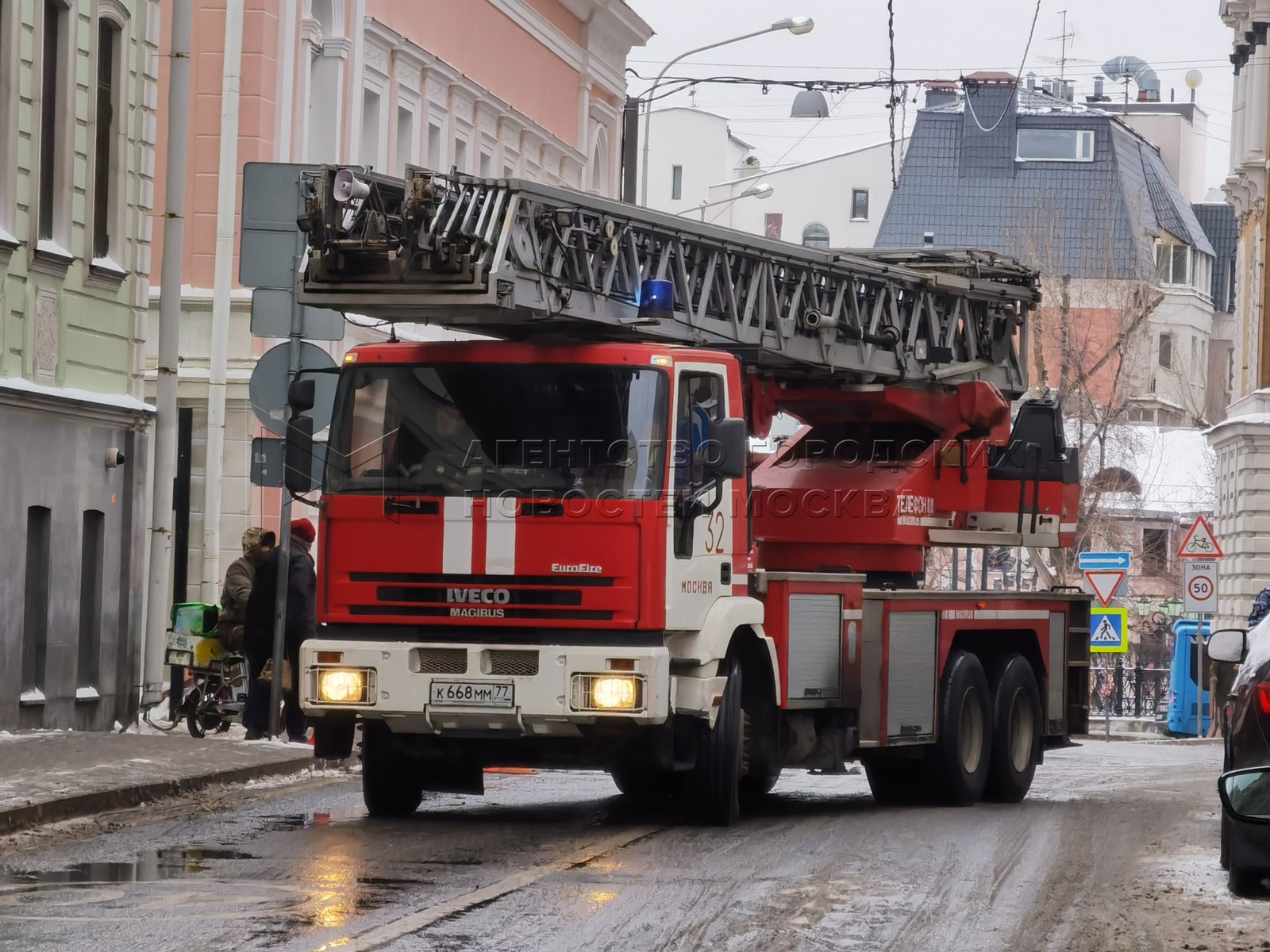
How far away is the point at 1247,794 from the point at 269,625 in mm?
11271

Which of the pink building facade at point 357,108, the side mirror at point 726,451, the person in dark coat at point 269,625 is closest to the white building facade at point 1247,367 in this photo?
the pink building facade at point 357,108

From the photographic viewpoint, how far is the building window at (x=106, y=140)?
21.9 m

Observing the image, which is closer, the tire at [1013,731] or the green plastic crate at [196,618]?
the tire at [1013,731]

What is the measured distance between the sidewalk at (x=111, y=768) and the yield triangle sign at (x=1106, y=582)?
63.2ft

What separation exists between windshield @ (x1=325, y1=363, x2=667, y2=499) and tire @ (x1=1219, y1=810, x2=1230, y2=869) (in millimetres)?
3593

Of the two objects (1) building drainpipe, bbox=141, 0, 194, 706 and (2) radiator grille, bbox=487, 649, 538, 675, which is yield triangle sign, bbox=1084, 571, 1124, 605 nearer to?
(1) building drainpipe, bbox=141, 0, 194, 706

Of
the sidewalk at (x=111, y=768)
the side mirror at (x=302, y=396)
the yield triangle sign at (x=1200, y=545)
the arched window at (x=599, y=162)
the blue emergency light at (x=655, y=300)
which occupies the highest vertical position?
the arched window at (x=599, y=162)

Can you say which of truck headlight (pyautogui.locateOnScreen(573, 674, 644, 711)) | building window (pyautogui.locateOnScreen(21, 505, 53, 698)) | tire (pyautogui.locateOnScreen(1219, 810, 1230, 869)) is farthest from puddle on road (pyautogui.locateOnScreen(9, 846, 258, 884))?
building window (pyautogui.locateOnScreen(21, 505, 53, 698))

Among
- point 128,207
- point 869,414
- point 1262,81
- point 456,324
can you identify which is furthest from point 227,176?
point 1262,81

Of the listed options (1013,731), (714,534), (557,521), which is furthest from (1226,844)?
(1013,731)

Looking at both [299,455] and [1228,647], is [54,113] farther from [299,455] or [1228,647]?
[1228,647]

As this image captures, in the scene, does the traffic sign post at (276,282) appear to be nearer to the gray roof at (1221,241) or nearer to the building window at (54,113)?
the building window at (54,113)

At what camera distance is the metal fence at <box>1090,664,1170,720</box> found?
43.4 metres

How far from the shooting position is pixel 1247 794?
354 inches
